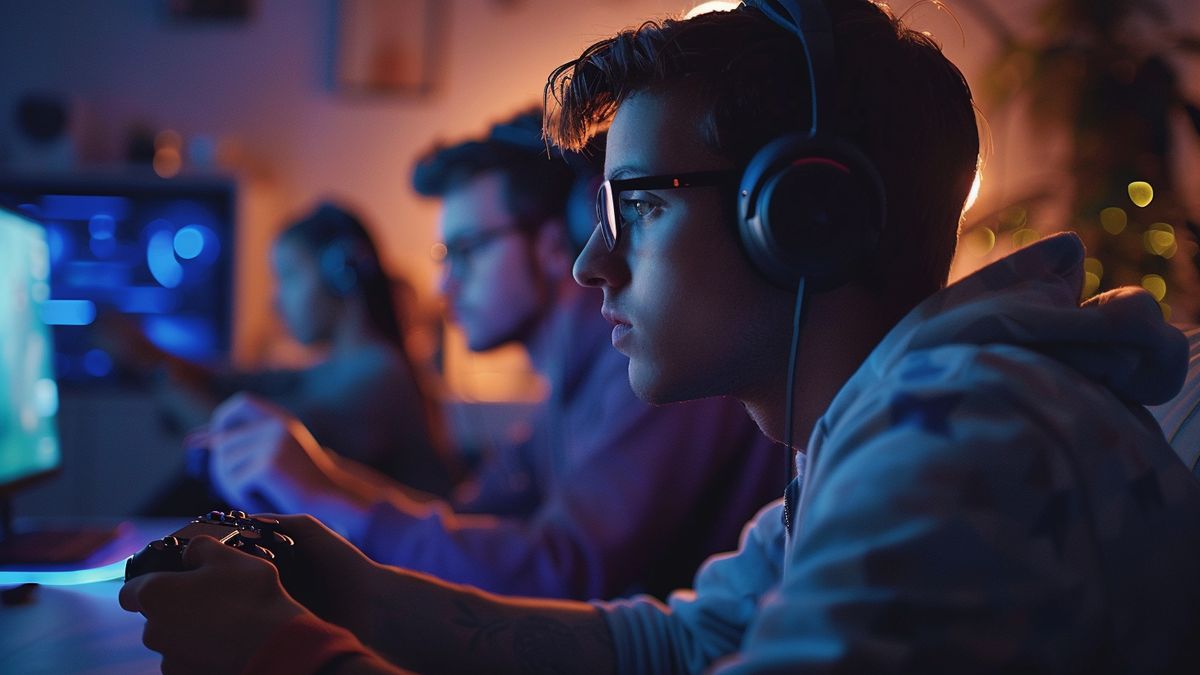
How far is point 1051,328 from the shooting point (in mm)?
588

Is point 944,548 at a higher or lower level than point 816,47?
lower

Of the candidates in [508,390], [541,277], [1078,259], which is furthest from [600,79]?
[508,390]

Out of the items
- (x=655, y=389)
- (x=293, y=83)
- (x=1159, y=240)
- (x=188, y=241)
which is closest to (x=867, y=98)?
(x=655, y=389)

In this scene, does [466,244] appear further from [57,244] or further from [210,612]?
[57,244]

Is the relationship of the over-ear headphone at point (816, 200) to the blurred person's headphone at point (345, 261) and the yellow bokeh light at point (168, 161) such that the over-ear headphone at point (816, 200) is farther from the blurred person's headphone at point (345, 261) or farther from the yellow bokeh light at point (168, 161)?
the yellow bokeh light at point (168, 161)

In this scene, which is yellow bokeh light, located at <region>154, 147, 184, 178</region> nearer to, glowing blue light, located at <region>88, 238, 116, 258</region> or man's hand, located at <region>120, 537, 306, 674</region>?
Result: glowing blue light, located at <region>88, 238, 116, 258</region>

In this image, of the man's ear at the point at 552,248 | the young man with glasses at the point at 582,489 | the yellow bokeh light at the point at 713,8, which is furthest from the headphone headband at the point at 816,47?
the man's ear at the point at 552,248

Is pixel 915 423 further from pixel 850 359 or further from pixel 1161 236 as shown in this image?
pixel 1161 236

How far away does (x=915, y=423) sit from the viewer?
503mm

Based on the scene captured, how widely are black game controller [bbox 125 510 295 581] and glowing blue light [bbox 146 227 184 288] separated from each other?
3036mm

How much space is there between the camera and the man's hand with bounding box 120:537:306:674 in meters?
0.64

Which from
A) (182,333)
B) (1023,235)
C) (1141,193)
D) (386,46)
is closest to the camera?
(1141,193)

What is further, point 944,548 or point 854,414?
point 854,414

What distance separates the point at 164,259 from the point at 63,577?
2734mm
